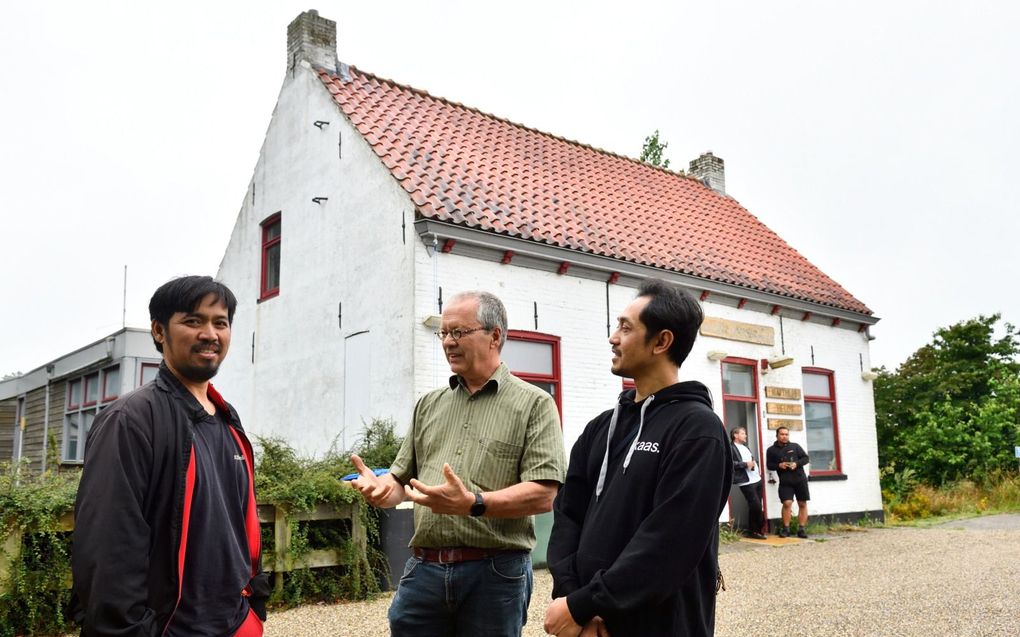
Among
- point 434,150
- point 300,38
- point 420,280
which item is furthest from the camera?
point 300,38

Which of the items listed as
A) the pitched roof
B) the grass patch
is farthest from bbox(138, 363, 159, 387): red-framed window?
the grass patch

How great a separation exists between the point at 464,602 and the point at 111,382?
62.4 ft

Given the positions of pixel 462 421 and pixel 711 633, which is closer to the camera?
pixel 711 633

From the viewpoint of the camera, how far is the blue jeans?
9.86ft

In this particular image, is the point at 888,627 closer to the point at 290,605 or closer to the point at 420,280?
the point at 290,605

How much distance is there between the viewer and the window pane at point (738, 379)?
1389cm

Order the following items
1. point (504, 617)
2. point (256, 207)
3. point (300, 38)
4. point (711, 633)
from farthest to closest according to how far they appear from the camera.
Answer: point (256, 207), point (300, 38), point (504, 617), point (711, 633)

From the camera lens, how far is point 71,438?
853 inches

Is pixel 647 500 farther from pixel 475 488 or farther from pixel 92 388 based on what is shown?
pixel 92 388

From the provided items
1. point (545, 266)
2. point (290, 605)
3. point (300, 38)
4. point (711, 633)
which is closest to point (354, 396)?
point (545, 266)

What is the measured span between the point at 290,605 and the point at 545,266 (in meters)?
5.63

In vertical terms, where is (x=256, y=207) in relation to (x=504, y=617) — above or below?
above

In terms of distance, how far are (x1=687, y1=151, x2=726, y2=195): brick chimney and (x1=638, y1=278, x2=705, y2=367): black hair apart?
16402mm

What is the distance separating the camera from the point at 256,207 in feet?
47.0
